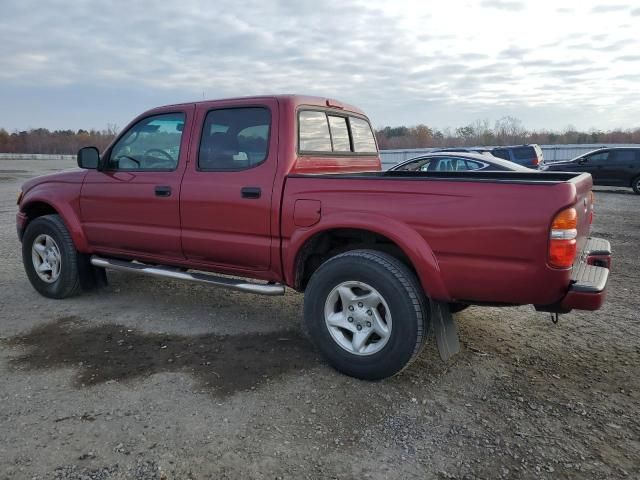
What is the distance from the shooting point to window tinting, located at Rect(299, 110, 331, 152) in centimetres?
418

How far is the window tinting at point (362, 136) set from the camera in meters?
5.07

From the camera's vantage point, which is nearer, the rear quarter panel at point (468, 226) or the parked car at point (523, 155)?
the rear quarter panel at point (468, 226)

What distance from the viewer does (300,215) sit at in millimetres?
3715

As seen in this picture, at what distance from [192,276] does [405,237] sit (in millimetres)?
2011

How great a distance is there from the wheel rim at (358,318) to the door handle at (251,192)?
3.18ft

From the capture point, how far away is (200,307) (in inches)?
203

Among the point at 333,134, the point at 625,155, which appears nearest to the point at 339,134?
the point at 333,134

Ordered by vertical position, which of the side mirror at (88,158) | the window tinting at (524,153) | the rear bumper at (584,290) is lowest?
the rear bumper at (584,290)

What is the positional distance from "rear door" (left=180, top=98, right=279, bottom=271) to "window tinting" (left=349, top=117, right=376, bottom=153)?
1.21m

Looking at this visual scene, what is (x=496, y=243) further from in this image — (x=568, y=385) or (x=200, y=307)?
(x=200, y=307)

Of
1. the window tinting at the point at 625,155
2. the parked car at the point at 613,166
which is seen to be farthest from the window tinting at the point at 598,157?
the window tinting at the point at 625,155

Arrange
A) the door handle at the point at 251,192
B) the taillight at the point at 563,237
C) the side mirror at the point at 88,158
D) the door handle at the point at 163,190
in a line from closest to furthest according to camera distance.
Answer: the taillight at the point at 563,237, the door handle at the point at 251,192, the door handle at the point at 163,190, the side mirror at the point at 88,158

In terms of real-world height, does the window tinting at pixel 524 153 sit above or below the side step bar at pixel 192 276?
above

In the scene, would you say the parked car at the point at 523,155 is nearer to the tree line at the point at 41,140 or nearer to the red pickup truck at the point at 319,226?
the red pickup truck at the point at 319,226
